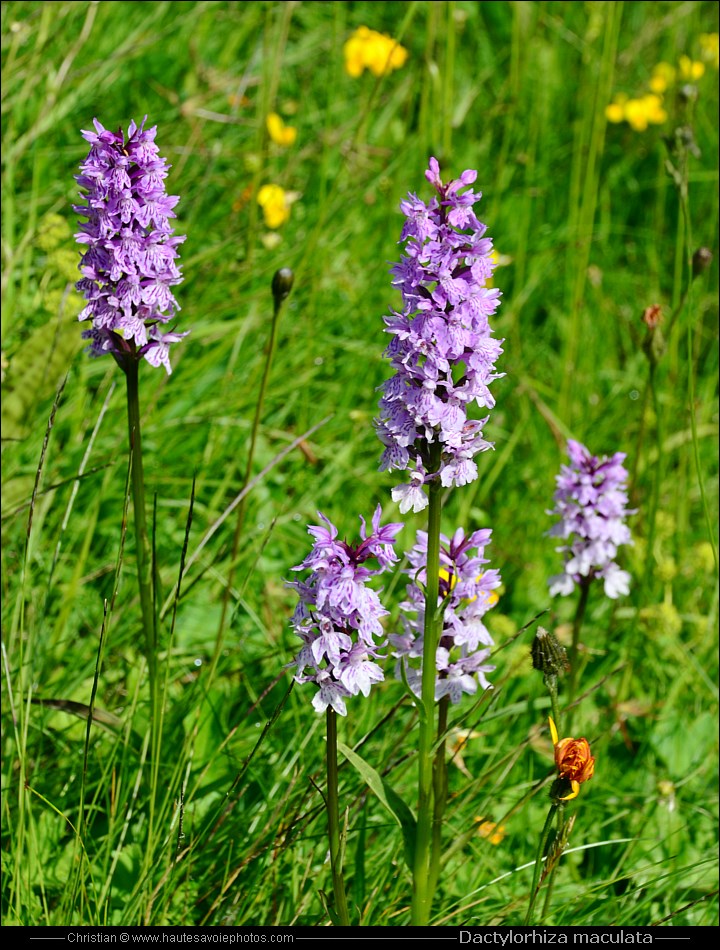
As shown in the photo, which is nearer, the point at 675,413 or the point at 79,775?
the point at 79,775

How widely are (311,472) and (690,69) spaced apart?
262cm

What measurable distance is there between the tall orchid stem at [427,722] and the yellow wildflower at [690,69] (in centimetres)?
336

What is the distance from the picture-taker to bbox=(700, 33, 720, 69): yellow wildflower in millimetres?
4312

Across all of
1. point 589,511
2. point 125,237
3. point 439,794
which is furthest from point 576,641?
point 125,237

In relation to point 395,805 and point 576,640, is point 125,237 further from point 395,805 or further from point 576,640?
point 576,640

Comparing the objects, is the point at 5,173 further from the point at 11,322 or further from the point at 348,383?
the point at 348,383

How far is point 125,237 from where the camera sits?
1881mm

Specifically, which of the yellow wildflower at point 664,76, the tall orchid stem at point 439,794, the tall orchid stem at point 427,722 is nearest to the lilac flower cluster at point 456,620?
the tall orchid stem at point 439,794

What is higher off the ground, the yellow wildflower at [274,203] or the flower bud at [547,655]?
the yellow wildflower at [274,203]

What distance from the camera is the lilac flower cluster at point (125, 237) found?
6.07 ft

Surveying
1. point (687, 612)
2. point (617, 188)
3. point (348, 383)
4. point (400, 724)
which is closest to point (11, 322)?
point (348, 383)

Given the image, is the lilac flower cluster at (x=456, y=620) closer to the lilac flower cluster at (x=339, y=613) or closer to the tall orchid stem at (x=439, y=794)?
the tall orchid stem at (x=439, y=794)

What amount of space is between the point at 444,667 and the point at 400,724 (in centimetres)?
72

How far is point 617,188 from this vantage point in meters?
4.78
